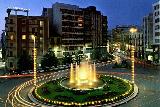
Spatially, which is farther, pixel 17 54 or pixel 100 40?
pixel 100 40

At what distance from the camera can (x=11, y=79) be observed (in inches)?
2781

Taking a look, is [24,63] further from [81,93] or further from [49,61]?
[81,93]

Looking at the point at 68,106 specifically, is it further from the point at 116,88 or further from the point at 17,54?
the point at 17,54

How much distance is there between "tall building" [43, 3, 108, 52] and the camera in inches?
4341

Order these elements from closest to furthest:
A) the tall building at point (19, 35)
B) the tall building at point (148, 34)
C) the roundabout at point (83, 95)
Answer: the roundabout at point (83, 95)
the tall building at point (19, 35)
the tall building at point (148, 34)

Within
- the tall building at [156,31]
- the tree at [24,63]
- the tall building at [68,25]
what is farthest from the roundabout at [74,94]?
the tall building at [68,25]

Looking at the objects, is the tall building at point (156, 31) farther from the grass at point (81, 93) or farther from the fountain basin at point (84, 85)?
the grass at point (81, 93)

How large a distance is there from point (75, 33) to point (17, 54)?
1193 inches

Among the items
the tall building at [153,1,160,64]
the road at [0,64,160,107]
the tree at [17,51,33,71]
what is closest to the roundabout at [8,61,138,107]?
the road at [0,64,160,107]

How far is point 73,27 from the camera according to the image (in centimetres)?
11456

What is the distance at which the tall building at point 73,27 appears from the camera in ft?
362

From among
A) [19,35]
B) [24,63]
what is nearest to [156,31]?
[19,35]

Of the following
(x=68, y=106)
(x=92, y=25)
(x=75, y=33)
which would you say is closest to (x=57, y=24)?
(x=75, y=33)

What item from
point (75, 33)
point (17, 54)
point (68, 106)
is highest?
point (75, 33)
